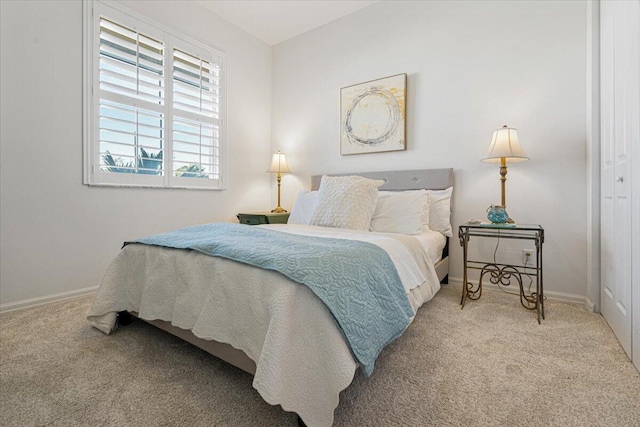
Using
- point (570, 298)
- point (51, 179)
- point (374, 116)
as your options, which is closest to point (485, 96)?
point (374, 116)

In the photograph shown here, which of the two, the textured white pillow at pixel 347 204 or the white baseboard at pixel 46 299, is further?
the textured white pillow at pixel 347 204

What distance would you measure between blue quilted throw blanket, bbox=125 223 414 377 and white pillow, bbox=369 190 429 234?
0.88 m

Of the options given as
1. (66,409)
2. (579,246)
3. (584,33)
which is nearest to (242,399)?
(66,409)

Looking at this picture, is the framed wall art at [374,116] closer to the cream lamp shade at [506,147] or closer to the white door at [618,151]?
the cream lamp shade at [506,147]

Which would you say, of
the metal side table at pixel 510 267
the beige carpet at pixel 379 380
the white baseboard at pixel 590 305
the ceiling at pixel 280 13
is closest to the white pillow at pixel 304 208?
the metal side table at pixel 510 267

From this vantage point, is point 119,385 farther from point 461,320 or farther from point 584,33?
point 584,33

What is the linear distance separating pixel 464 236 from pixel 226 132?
9.15ft

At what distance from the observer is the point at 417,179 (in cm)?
295

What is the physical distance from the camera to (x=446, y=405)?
1.20 metres

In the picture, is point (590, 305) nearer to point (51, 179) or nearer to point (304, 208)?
point (304, 208)

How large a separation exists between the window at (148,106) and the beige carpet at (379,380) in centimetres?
144

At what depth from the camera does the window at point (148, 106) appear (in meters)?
2.55

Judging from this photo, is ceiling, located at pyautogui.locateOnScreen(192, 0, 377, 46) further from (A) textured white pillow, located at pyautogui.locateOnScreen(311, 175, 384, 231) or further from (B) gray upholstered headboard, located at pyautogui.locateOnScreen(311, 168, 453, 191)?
(A) textured white pillow, located at pyautogui.locateOnScreen(311, 175, 384, 231)

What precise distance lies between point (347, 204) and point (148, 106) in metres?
2.08
